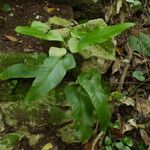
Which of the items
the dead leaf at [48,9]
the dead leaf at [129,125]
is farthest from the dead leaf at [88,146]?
the dead leaf at [48,9]

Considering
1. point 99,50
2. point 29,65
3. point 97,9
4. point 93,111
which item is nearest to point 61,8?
point 97,9

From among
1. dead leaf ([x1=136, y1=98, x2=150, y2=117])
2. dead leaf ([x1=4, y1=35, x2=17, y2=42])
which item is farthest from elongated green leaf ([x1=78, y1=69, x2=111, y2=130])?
dead leaf ([x1=4, y1=35, x2=17, y2=42])

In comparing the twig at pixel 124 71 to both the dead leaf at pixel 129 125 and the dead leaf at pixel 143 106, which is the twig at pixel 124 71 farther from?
the dead leaf at pixel 129 125

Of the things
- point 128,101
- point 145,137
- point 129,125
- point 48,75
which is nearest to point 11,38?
point 48,75

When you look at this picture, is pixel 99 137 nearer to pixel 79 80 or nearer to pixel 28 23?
pixel 79 80

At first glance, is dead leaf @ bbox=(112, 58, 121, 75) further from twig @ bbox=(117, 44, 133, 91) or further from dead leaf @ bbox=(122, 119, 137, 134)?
dead leaf @ bbox=(122, 119, 137, 134)

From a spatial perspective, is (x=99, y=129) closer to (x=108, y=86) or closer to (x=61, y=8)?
(x=108, y=86)

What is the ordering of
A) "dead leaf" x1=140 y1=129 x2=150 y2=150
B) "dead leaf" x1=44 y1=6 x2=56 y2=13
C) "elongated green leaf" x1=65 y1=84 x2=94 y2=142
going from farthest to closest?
"dead leaf" x1=44 y1=6 x2=56 y2=13 → "dead leaf" x1=140 y1=129 x2=150 y2=150 → "elongated green leaf" x1=65 y1=84 x2=94 y2=142
